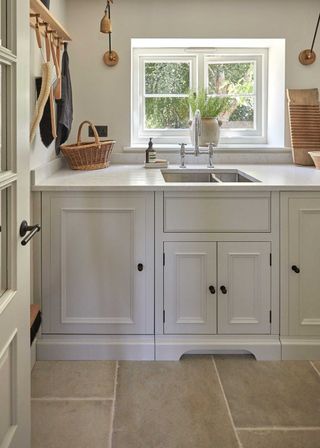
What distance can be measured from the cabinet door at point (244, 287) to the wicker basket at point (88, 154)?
1036mm

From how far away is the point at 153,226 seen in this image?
2.46 metres

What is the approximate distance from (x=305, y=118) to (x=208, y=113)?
0.61 meters

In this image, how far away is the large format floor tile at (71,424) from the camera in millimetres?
1831

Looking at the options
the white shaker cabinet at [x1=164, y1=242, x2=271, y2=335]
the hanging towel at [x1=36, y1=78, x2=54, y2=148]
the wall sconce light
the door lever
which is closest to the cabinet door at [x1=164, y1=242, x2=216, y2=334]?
the white shaker cabinet at [x1=164, y1=242, x2=271, y2=335]

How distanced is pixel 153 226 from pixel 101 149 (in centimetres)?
86

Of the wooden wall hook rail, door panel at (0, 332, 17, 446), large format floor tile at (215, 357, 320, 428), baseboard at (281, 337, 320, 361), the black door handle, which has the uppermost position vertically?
the wooden wall hook rail

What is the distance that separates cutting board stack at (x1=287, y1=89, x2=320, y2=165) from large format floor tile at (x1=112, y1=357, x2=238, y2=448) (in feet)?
5.21

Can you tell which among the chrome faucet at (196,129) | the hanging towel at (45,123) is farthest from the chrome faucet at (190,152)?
the hanging towel at (45,123)

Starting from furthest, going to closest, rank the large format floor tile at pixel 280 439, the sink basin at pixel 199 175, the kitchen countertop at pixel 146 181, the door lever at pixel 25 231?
the sink basin at pixel 199 175, the kitchen countertop at pixel 146 181, the large format floor tile at pixel 280 439, the door lever at pixel 25 231

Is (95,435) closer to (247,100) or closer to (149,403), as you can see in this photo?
(149,403)

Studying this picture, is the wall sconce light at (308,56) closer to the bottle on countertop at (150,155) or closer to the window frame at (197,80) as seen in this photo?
the window frame at (197,80)

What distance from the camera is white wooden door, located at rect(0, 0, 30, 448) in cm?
132

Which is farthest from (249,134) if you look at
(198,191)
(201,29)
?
(198,191)

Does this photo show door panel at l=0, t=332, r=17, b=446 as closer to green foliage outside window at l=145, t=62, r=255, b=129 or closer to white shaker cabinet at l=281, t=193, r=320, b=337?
white shaker cabinet at l=281, t=193, r=320, b=337
